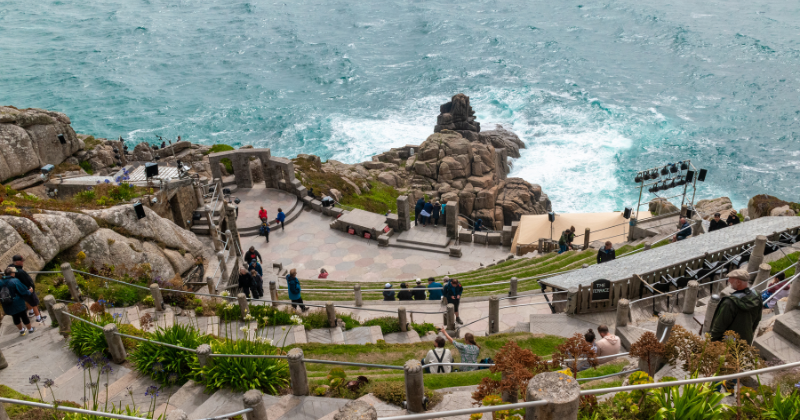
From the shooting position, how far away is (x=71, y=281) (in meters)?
13.7

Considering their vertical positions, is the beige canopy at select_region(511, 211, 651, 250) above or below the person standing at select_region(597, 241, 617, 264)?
below

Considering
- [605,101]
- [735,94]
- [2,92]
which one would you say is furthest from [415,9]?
[2,92]

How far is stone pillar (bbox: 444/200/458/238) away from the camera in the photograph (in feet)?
82.8

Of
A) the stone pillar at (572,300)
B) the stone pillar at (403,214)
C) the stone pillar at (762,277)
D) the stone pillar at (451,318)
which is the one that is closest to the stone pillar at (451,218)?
the stone pillar at (403,214)

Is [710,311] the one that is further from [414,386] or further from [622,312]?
[414,386]

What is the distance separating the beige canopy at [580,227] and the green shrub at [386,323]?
11.6m

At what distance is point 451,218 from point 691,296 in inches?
547

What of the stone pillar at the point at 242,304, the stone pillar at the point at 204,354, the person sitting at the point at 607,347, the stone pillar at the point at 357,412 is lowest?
the stone pillar at the point at 242,304

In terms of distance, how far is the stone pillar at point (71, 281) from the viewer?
13403mm

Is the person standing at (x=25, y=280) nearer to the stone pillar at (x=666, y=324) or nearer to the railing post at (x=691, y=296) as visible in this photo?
the stone pillar at (x=666, y=324)

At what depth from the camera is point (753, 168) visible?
199 feet

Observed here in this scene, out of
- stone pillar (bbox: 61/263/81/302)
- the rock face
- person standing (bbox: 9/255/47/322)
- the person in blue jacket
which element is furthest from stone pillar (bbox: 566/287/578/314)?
the rock face

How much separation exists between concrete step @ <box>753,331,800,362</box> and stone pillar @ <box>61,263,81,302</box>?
15.8 meters

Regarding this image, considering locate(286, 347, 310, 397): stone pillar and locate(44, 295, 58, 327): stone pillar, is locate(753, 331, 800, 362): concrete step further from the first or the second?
locate(44, 295, 58, 327): stone pillar
